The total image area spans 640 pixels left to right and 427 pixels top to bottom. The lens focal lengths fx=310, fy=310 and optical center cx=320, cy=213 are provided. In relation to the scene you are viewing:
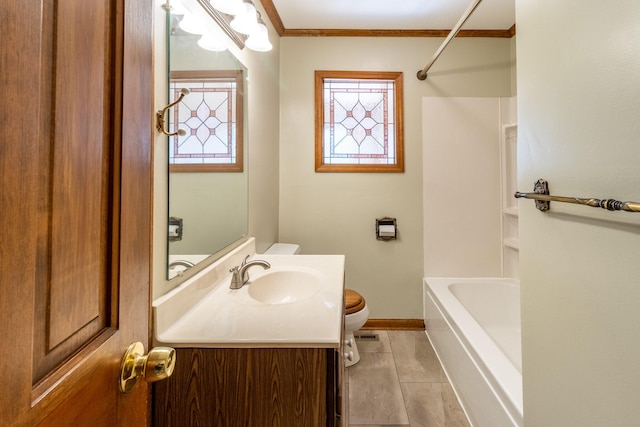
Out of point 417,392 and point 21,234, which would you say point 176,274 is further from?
point 417,392

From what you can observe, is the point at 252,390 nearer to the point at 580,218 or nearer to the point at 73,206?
the point at 73,206

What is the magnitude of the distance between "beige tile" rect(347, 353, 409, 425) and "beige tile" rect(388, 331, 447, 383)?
76mm

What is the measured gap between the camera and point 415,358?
90.3 inches

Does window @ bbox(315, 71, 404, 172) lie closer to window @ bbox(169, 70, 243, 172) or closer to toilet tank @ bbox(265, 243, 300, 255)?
toilet tank @ bbox(265, 243, 300, 255)

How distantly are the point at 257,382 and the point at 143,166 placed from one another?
649 millimetres

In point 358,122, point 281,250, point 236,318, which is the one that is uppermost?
point 358,122

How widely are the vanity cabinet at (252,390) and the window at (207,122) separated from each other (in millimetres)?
685

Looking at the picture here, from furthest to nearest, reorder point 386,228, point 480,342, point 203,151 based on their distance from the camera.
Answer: point 386,228 → point 480,342 → point 203,151

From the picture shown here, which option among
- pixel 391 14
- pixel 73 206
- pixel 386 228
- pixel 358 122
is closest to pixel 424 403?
pixel 386 228

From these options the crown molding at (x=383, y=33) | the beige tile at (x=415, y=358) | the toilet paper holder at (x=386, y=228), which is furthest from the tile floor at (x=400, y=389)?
the crown molding at (x=383, y=33)

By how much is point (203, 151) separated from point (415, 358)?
2045mm

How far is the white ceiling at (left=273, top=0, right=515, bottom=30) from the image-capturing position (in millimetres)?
2332

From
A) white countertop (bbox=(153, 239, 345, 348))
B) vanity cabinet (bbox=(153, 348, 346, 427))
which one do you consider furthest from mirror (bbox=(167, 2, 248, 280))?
vanity cabinet (bbox=(153, 348, 346, 427))

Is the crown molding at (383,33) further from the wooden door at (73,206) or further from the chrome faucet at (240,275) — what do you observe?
the wooden door at (73,206)
